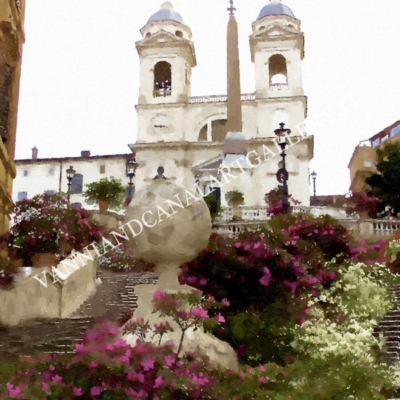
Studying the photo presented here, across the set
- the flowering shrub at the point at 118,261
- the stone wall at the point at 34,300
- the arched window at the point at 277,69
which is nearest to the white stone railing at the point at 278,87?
the arched window at the point at 277,69

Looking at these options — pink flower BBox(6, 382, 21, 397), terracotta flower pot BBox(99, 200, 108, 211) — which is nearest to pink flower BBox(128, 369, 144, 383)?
pink flower BBox(6, 382, 21, 397)

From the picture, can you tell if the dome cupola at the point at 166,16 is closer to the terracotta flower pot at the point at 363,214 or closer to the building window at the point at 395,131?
the building window at the point at 395,131

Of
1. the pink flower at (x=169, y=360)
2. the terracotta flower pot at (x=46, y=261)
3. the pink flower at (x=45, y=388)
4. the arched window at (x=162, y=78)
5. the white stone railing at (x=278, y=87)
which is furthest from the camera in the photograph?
the arched window at (x=162, y=78)

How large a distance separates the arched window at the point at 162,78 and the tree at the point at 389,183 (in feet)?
73.8

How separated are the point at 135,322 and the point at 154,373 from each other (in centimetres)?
117

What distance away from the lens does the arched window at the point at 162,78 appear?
171ft

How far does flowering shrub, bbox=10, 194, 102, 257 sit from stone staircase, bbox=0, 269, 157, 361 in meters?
1.82

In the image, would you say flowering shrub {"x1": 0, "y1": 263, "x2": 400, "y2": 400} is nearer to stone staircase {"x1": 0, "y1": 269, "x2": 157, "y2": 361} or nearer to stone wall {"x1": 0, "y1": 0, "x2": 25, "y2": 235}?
stone staircase {"x1": 0, "y1": 269, "x2": 157, "y2": 361}

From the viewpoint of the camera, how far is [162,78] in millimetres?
53500

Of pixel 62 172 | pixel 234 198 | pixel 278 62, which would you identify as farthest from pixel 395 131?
pixel 62 172

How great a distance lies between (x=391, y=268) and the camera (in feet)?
41.3

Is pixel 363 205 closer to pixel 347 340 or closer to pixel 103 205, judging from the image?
pixel 103 205

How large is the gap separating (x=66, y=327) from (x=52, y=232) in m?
4.68

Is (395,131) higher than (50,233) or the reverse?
higher
